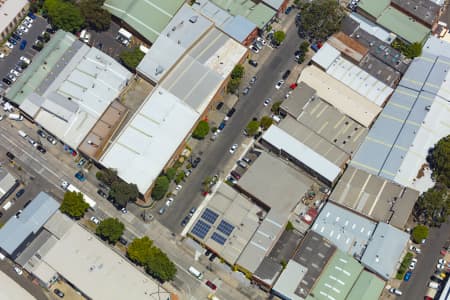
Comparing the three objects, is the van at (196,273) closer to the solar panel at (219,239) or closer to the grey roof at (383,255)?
the solar panel at (219,239)

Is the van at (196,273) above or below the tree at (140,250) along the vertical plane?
above

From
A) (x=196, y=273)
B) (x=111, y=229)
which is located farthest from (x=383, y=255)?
(x=111, y=229)

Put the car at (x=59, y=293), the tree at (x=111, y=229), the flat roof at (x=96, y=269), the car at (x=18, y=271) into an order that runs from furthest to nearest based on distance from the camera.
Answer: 1. the tree at (x=111, y=229)
2. the car at (x=18, y=271)
3. the car at (x=59, y=293)
4. the flat roof at (x=96, y=269)

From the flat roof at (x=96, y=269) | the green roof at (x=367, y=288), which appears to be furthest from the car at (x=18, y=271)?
the green roof at (x=367, y=288)

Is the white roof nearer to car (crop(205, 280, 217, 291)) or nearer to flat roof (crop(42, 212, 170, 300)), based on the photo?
flat roof (crop(42, 212, 170, 300))

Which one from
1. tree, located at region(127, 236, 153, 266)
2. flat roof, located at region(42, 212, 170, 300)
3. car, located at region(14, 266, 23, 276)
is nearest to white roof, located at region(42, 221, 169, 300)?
flat roof, located at region(42, 212, 170, 300)

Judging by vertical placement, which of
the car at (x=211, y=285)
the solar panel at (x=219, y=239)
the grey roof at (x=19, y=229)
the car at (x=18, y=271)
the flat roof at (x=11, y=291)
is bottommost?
the flat roof at (x=11, y=291)

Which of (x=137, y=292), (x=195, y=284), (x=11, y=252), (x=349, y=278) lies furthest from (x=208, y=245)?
(x=11, y=252)
